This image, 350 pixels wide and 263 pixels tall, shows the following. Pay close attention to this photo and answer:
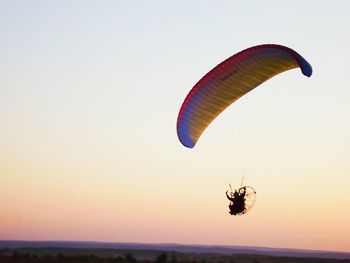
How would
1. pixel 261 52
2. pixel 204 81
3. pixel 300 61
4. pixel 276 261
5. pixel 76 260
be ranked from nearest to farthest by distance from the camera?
pixel 300 61 < pixel 261 52 < pixel 204 81 < pixel 76 260 < pixel 276 261

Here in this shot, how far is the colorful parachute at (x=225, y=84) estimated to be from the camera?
2086 centimetres

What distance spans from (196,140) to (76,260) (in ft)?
66.9

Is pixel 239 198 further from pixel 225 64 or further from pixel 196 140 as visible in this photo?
pixel 225 64

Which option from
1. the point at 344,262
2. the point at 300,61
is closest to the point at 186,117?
the point at 300,61

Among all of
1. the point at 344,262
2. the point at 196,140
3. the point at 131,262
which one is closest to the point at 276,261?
the point at 344,262

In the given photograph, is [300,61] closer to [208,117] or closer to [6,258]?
[208,117]

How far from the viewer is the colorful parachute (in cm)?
2086

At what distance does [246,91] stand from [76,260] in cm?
2193

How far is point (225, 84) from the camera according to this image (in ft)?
71.9

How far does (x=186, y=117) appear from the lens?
73.6ft

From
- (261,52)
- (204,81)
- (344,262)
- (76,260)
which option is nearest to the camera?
(261,52)

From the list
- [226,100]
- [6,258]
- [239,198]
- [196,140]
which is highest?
[226,100]

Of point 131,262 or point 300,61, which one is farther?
point 131,262

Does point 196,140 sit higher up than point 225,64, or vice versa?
point 225,64
